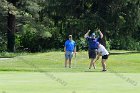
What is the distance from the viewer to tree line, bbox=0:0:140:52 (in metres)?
53.0

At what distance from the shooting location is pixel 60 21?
62.2 m

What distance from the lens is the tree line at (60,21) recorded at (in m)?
53.0

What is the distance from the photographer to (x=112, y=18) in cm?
5316

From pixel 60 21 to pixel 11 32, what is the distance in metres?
7.35

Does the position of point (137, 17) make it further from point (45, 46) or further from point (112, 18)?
point (45, 46)

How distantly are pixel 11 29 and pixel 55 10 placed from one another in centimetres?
563
